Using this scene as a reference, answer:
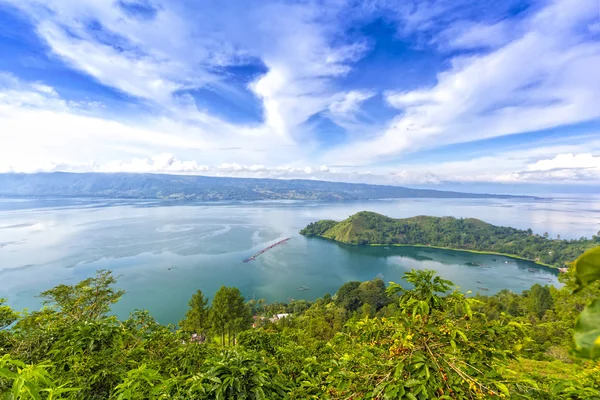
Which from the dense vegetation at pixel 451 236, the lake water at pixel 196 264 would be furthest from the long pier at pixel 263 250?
the dense vegetation at pixel 451 236

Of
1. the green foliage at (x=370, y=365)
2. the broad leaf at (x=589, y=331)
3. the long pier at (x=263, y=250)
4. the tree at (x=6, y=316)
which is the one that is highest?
the broad leaf at (x=589, y=331)

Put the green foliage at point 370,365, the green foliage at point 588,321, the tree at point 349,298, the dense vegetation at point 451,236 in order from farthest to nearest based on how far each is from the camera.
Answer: the dense vegetation at point 451,236, the tree at point 349,298, the green foliage at point 370,365, the green foliage at point 588,321

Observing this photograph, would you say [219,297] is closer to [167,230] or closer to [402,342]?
[402,342]

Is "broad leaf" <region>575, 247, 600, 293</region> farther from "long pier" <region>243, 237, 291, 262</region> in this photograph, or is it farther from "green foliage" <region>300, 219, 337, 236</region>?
"green foliage" <region>300, 219, 337, 236</region>

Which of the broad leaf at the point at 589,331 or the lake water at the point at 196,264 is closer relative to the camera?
the broad leaf at the point at 589,331

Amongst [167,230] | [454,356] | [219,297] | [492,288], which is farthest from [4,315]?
[167,230]

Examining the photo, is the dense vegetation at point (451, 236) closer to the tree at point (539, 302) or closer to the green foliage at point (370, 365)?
the tree at point (539, 302)
